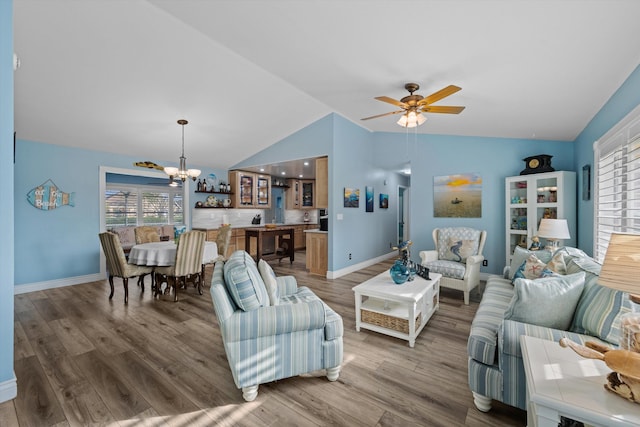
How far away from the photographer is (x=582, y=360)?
120 cm

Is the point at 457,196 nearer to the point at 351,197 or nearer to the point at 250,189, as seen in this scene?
the point at 351,197

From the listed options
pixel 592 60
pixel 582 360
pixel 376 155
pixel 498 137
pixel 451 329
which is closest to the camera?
pixel 582 360

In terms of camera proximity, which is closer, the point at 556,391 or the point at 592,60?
the point at 556,391

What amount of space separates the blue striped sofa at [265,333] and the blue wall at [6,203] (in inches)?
52.5

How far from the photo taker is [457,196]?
4.89 m

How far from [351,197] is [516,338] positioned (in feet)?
13.0

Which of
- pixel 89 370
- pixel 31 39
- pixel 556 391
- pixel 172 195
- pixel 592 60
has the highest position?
pixel 31 39

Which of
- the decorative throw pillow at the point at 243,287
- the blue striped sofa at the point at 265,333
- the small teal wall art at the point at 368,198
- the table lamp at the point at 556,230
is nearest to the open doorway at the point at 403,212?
the small teal wall art at the point at 368,198

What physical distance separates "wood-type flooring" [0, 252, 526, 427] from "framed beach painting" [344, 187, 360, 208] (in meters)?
2.51

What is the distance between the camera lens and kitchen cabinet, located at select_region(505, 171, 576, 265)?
376 centimetres

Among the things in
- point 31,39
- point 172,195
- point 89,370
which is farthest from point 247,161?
point 89,370

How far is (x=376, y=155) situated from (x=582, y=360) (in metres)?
5.26

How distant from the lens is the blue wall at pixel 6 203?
176 cm

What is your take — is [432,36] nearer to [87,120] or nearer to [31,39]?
[31,39]
